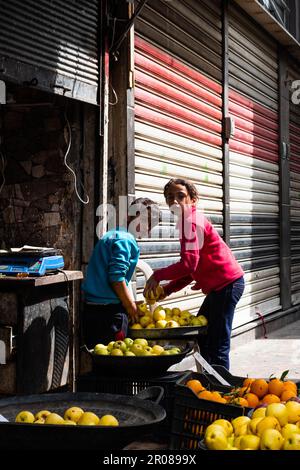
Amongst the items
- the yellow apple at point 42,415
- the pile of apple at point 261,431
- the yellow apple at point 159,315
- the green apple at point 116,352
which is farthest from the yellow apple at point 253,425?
the yellow apple at point 159,315

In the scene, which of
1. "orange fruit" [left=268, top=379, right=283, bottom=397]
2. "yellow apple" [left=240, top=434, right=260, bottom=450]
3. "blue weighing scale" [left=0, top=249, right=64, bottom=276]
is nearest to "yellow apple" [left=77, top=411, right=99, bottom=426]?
"yellow apple" [left=240, top=434, right=260, bottom=450]

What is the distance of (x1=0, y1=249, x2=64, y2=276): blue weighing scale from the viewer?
18.6ft

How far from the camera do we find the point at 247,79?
36.3 ft

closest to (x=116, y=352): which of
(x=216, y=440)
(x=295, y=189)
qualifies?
(x=216, y=440)

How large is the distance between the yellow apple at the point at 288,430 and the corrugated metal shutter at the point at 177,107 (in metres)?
4.50

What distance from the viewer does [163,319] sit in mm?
5105

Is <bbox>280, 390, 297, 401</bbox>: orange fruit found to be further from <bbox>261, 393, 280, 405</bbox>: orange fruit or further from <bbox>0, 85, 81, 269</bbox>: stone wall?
<bbox>0, 85, 81, 269</bbox>: stone wall

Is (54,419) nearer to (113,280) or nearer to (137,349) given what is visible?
(137,349)

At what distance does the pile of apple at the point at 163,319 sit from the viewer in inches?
197

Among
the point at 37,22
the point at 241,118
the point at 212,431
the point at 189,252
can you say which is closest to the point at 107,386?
the point at 212,431

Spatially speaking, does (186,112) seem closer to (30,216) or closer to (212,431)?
(30,216)

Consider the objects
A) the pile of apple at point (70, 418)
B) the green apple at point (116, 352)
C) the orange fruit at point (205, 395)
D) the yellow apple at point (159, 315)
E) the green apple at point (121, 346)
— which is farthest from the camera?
the yellow apple at point (159, 315)

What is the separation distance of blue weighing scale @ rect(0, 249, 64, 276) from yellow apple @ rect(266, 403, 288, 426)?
2994 millimetres

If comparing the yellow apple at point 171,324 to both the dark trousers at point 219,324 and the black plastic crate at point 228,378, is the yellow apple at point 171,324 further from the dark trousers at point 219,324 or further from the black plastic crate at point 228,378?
the dark trousers at point 219,324
